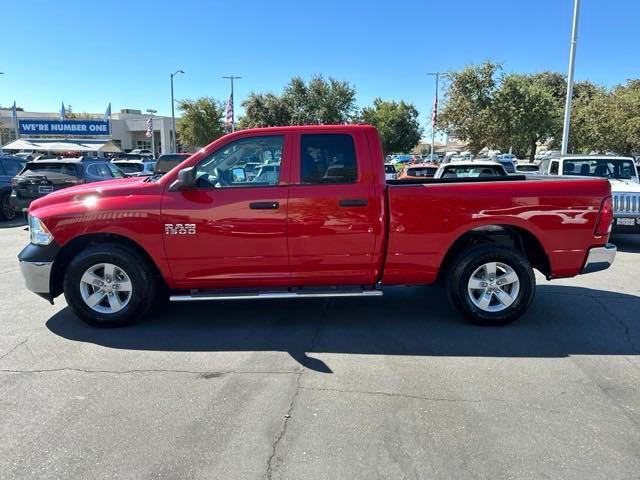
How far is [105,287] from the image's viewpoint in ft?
16.8

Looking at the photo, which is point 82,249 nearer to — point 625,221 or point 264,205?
point 264,205

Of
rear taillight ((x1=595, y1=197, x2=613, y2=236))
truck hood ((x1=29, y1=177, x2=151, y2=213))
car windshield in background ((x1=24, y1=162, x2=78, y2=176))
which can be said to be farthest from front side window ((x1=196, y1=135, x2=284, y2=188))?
car windshield in background ((x1=24, y1=162, x2=78, y2=176))

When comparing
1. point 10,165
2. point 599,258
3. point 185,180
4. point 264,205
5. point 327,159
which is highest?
point 327,159

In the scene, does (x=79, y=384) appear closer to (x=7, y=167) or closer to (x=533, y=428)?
(x=533, y=428)

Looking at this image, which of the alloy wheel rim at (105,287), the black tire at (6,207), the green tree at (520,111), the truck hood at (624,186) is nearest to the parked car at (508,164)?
the green tree at (520,111)

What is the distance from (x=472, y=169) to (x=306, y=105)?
30.6 metres

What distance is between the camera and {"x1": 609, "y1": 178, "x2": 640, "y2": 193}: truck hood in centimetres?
978

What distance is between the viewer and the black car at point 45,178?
12.5 metres

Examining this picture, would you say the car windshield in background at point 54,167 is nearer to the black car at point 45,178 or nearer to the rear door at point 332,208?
the black car at point 45,178

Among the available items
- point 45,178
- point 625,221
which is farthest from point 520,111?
point 45,178

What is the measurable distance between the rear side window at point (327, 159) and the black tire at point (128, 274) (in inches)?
73.6

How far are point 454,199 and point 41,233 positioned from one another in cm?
415

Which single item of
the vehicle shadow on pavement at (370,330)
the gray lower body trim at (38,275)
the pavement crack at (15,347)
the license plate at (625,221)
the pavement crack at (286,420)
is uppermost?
the license plate at (625,221)

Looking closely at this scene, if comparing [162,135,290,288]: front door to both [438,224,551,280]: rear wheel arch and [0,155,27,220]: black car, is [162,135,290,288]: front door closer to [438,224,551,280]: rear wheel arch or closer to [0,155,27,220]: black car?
[438,224,551,280]: rear wheel arch
